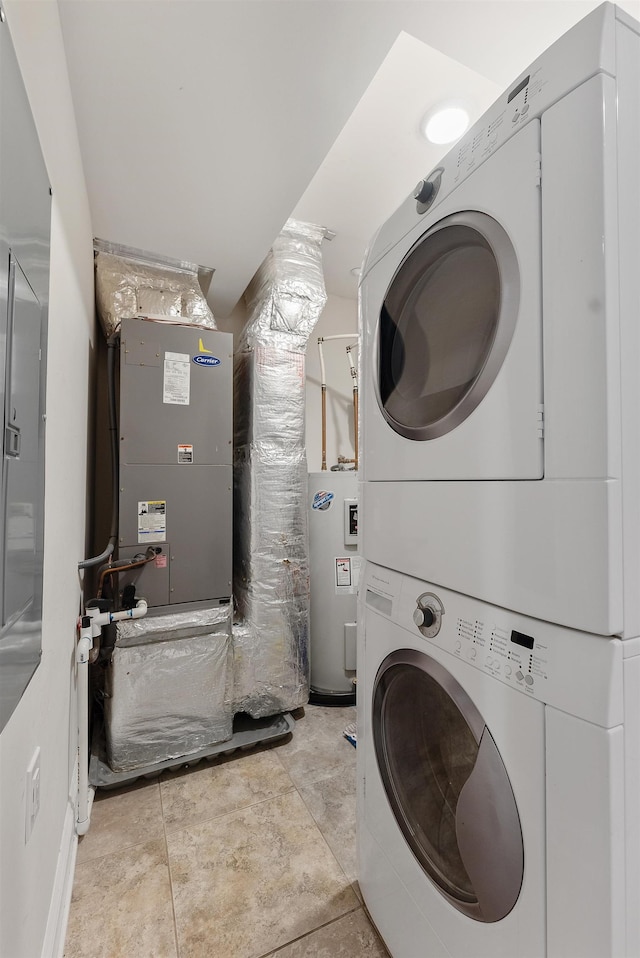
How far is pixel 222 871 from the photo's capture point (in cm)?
131

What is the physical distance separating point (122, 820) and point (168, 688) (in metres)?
0.45

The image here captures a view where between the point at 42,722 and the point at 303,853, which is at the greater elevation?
the point at 42,722

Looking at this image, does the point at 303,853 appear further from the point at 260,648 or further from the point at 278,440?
the point at 278,440

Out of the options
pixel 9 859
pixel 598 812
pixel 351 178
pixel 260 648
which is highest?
pixel 351 178

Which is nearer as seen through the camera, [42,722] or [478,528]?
[478,528]

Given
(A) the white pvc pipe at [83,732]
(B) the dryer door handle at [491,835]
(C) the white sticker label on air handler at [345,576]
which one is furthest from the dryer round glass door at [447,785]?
(C) the white sticker label on air handler at [345,576]

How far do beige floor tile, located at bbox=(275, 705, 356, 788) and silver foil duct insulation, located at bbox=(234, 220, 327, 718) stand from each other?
15 cm

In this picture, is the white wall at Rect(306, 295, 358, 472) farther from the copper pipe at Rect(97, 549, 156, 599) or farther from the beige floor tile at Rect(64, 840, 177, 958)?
the beige floor tile at Rect(64, 840, 177, 958)

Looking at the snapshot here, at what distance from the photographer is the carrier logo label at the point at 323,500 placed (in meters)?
2.39

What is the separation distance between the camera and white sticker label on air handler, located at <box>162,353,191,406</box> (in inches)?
74.0

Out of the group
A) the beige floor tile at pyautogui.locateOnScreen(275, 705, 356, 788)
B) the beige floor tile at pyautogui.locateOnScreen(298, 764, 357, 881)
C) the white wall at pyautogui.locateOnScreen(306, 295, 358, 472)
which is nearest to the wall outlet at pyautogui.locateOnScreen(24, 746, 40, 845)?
the beige floor tile at pyautogui.locateOnScreen(298, 764, 357, 881)

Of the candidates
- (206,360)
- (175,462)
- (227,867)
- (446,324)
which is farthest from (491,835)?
(206,360)

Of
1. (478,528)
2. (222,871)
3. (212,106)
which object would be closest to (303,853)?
(222,871)

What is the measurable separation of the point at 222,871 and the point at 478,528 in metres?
1.41
